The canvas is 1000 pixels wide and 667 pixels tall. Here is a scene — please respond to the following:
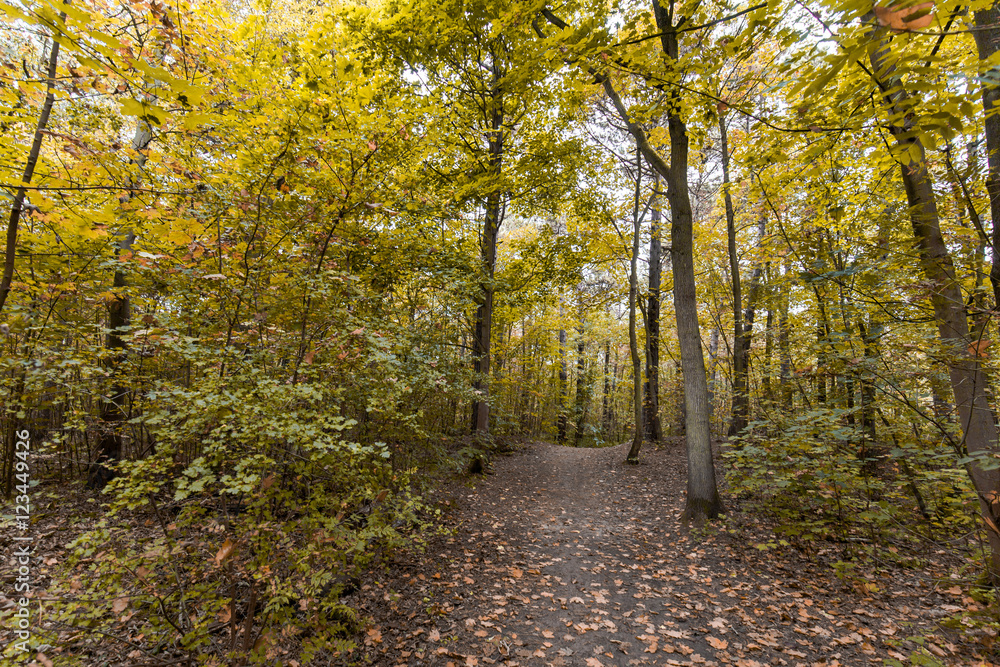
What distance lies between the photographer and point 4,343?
172 inches

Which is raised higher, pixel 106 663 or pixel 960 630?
pixel 960 630

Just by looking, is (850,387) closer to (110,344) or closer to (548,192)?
(548,192)

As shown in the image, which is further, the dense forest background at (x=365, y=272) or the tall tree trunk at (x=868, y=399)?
the tall tree trunk at (x=868, y=399)

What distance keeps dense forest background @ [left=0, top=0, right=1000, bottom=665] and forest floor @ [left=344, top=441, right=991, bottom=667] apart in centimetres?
40

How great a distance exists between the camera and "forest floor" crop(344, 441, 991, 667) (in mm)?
3600

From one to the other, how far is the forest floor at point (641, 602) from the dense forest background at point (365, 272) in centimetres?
40

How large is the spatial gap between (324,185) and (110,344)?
510cm

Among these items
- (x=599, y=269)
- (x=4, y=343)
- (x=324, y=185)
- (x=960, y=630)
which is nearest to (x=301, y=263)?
(x=324, y=185)

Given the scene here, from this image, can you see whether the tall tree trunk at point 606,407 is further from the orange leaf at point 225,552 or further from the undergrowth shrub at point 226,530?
the orange leaf at point 225,552

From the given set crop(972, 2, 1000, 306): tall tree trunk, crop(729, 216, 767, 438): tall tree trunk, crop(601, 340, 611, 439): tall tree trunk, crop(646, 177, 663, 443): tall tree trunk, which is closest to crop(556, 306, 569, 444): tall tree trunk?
crop(601, 340, 611, 439): tall tree trunk

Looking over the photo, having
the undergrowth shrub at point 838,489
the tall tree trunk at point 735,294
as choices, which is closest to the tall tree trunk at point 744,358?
the tall tree trunk at point 735,294

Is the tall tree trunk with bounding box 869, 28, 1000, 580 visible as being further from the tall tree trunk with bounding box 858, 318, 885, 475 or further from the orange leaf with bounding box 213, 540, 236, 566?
the orange leaf with bounding box 213, 540, 236, 566

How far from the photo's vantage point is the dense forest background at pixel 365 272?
292 centimetres

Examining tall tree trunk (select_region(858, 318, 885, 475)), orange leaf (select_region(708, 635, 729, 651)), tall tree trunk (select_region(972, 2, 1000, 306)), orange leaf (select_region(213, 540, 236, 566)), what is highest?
tall tree trunk (select_region(972, 2, 1000, 306))
